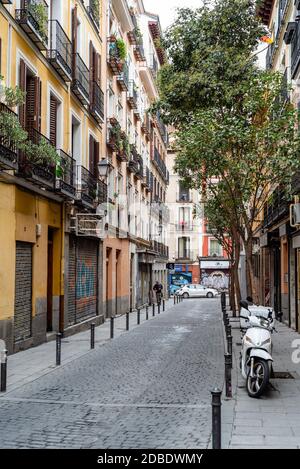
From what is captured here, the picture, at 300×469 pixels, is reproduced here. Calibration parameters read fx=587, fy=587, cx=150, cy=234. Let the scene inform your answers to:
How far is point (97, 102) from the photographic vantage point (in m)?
22.5

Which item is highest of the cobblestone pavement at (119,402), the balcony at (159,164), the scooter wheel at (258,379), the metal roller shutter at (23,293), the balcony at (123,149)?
the balcony at (159,164)

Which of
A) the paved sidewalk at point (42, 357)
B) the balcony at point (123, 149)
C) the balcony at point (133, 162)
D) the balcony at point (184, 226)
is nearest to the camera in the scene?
the paved sidewalk at point (42, 357)

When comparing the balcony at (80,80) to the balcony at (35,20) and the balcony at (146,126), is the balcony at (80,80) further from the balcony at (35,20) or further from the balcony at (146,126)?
the balcony at (146,126)

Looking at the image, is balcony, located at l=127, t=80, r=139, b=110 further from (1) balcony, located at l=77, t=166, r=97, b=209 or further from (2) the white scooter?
(2) the white scooter

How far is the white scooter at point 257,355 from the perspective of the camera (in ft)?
30.4

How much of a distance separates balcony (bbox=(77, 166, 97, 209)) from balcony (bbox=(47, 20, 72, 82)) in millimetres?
3166

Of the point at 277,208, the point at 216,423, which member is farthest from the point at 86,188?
the point at 216,423

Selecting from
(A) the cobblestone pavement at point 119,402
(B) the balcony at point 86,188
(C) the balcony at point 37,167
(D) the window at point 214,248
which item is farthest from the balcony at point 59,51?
(D) the window at point 214,248

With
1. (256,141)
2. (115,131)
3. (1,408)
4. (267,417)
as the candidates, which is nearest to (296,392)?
(267,417)

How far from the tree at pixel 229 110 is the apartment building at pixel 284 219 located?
3.17 feet

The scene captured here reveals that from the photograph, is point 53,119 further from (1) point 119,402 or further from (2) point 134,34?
(2) point 134,34

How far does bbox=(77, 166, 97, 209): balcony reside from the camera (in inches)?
743

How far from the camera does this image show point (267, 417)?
8.01m
